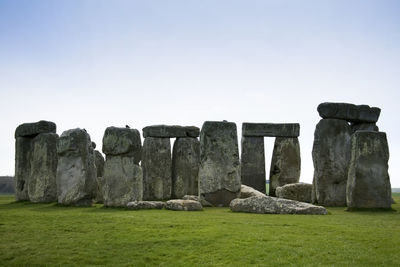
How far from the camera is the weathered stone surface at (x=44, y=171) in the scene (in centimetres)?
1781

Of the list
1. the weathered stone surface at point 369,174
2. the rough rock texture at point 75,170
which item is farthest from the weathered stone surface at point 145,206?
the weathered stone surface at point 369,174

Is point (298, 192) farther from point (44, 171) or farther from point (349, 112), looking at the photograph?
point (44, 171)

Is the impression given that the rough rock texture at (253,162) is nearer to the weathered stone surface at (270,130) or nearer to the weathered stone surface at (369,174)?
the weathered stone surface at (270,130)

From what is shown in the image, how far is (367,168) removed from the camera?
1414 cm

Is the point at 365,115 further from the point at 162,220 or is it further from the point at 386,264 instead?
the point at 386,264

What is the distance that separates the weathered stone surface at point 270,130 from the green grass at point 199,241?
1334 centimetres

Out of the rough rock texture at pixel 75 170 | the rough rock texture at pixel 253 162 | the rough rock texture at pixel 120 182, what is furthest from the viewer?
the rough rock texture at pixel 253 162

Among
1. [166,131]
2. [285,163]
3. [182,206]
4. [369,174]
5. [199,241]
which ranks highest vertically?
[166,131]

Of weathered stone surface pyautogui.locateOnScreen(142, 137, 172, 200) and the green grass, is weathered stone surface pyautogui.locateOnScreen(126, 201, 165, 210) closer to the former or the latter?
the green grass

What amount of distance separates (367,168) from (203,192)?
5232 mm

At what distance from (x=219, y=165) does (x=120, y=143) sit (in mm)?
3420

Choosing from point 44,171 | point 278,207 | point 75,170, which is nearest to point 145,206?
point 75,170

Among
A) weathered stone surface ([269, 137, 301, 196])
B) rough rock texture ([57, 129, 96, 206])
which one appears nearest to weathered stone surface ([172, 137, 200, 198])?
weathered stone surface ([269, 137, 301, 196])

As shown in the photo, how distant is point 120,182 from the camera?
15.2 metres
